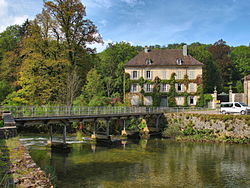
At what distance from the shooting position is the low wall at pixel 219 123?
2682cm

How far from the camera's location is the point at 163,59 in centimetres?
4291

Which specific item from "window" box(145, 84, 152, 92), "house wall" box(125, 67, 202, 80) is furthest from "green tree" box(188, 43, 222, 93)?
"window" box(145, 84, 152, 92)

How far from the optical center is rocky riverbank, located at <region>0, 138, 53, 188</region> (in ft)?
18.3

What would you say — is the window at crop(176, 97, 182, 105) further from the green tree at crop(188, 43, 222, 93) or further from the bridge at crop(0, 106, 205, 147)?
the green tree at crop(188, 43, 222, 93)

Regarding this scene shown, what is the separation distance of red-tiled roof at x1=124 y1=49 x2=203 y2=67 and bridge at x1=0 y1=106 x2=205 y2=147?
10.6 m

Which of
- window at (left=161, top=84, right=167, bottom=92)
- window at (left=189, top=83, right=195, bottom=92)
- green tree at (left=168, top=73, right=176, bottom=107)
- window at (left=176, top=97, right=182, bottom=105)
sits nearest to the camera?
green tree at (left=168, top=73, right=176, bottom=107)

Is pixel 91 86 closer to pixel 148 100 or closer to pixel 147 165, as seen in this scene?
pixel 148 100

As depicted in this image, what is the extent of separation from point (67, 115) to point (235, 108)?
67.8 ft

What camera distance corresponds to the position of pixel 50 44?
3306 centimetres

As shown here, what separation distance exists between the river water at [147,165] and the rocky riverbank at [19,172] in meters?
5.73

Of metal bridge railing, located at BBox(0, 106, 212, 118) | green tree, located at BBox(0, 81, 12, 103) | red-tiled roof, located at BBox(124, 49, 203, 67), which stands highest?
red-tiled roof, located at BBox(124, 49, 203, 67)

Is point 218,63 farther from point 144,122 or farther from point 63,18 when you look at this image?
point 63,18

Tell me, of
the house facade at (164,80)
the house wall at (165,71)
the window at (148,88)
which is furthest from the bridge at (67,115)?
the house wall at (165,71)

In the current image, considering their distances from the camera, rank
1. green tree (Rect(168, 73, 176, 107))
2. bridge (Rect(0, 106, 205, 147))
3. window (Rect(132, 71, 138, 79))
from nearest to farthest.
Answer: bridge (Rect(0, 106, 205, 147)), green tree (Rect(168, 73, 176, 107)), window (Rect(132, 71, 138, 79))
